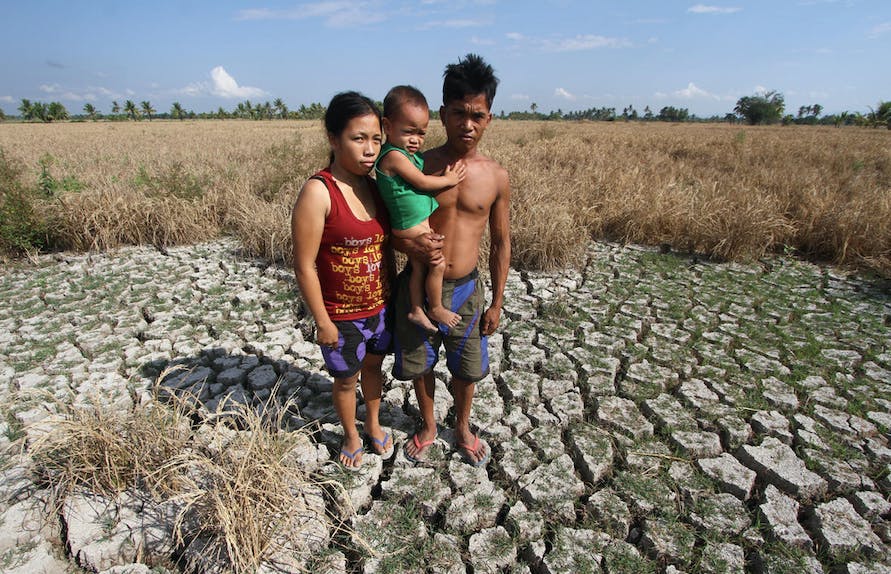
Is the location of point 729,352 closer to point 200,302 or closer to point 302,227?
point 302,227

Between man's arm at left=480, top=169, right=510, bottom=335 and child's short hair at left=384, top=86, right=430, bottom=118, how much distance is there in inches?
18.4

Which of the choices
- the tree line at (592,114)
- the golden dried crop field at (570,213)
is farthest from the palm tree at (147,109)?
the golden dried crop field at (570,213)

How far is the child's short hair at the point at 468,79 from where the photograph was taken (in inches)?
64.7

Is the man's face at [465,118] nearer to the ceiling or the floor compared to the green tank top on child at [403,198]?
nearer to the ceiling

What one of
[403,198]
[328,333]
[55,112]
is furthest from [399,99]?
[55,112]

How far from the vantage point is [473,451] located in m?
2.30

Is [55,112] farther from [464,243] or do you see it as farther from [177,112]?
[464,243]

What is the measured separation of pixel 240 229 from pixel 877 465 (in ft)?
16.9

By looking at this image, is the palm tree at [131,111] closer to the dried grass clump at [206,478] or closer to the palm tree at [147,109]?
the palm tree at [147,109]

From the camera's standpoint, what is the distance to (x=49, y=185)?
16.6 ft

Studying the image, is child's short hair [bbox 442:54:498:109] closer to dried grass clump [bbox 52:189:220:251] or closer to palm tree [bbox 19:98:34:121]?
dried grass clump [bbox 52:189:220:251]

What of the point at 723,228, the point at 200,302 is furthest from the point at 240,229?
the point at 723,228

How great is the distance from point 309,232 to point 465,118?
710 millimetres

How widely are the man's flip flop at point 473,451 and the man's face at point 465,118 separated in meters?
1.44
